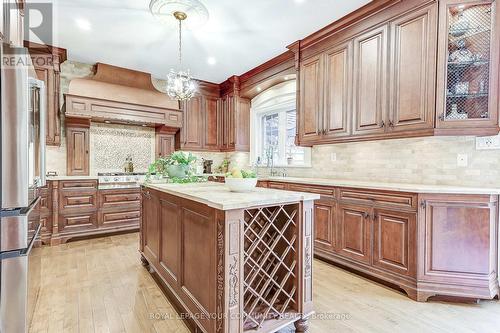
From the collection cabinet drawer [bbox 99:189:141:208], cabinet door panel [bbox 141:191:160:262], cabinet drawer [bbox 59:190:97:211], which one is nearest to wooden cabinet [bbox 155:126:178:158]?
cabinet drawer [bbox 99:189:141:208]

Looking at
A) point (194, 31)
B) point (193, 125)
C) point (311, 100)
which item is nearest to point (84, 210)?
point (193, 125)

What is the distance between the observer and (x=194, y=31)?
3.32m

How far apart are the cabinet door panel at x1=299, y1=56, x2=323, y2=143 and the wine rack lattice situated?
6.57 feet

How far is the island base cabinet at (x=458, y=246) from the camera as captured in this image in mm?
2115

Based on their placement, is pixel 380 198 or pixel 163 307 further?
pixel 380 198

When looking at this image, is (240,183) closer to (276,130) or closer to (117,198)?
(117,198)

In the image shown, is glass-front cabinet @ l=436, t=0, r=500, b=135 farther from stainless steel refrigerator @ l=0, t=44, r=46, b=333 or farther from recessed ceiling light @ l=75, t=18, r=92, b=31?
recessed ceiling light @ l=75, t=18, r=92, b=31

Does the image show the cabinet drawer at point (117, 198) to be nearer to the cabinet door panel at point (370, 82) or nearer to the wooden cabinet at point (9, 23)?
the wooden cabinet at point (9, 23)

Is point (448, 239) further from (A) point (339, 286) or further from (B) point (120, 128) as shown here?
(B) point (120, 128)

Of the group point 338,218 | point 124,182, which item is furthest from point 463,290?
point 124,182

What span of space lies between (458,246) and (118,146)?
498 centimetres

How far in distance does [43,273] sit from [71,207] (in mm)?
1287

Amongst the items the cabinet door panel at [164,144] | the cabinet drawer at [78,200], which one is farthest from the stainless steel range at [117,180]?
the cabinet door panel at [164,144]

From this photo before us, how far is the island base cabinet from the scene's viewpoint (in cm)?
212
